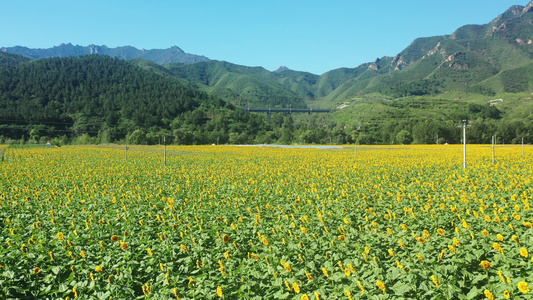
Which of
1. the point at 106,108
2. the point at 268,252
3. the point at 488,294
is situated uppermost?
the point at 106,108

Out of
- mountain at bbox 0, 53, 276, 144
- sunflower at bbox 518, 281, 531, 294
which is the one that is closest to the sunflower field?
sunflower at bbox 518, 281, 531, 294

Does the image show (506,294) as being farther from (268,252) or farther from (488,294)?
(268,252)

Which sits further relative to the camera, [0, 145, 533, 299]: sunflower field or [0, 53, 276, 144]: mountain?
[0, 53, 276, 144]: mountain

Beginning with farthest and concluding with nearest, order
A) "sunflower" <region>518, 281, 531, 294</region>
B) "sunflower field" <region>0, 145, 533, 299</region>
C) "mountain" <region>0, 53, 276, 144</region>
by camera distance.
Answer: "mountain" <region>0, 53, 276, 144</region> < "sunflower field" <region>0, 145, 533, 299</region> < "sunflower" <region>518, 281, 531, 294</region>

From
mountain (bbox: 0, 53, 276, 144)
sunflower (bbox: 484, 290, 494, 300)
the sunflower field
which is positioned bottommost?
the sunflower field

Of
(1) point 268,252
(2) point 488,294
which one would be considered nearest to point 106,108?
(1) point 268,252

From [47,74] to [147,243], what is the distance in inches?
6424

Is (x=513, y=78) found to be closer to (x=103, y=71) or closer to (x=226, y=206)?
(x=103, y=71)

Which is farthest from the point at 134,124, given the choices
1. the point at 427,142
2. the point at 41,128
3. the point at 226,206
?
the point at 226,206

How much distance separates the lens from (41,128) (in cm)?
9431

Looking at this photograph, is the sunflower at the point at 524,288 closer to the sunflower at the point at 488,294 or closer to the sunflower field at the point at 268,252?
the sunflower field at the point at 268,252

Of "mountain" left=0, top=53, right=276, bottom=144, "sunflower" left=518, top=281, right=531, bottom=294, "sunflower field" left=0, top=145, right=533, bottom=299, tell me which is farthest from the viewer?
"mountain" left=0, top=53, right=276, bottom=144

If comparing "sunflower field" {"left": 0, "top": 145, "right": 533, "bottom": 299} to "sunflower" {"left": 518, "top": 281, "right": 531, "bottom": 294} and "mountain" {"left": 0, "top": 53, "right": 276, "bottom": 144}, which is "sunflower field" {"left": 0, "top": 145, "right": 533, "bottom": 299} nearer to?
"sunflower" {"left": 518, "top": 281, "right": 531, "bottom": 294}

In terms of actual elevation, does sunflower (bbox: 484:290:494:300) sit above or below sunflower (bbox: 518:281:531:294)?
below
